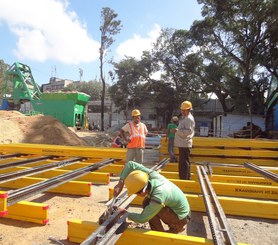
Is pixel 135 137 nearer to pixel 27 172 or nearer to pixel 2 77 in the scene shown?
pixel 27 172

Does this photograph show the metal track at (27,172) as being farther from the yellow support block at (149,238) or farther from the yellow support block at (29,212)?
the yellow support block at (149,238)

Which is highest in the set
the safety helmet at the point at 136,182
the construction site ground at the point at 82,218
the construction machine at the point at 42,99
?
the construction machine at the point at 42,99

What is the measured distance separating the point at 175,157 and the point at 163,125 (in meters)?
25.8

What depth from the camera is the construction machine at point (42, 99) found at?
67.3ft

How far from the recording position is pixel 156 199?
105 inches

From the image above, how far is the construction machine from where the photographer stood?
2052 centimetres

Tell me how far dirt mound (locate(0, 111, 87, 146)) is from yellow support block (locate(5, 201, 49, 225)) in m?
9.56

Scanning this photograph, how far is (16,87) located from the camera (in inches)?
803

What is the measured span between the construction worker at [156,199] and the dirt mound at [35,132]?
1084 centimetres

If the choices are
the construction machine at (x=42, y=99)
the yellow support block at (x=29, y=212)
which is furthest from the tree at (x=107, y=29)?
the yellow support block at (x=29, y=212)

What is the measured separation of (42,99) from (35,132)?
9117 mm

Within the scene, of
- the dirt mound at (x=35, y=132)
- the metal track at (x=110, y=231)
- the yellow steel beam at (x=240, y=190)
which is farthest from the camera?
the dirt mound at (x=35, y=132)

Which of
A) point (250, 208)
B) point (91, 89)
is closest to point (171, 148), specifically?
point (250, 208)

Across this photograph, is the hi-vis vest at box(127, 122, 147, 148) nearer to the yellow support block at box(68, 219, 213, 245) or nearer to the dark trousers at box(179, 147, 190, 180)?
the dark trousers at box(179, 147, 190, 180)
